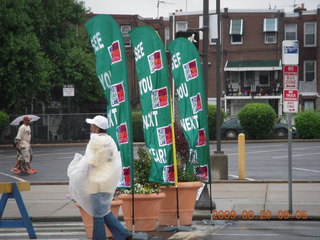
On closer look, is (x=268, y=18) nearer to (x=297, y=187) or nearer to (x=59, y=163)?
(x=59, y=163)

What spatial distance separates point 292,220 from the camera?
13.4 meters

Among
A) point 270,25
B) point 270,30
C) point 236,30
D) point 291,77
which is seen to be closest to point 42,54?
point 236,30

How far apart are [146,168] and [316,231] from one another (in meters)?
2.94

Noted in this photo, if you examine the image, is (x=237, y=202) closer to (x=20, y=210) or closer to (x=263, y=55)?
(x=20, y=210)

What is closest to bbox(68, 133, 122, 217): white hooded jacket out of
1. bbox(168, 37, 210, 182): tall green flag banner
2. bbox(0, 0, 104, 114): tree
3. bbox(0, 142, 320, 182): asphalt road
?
bbox(168, 37, 210, 182): tall green flag banner

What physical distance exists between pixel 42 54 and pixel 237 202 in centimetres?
3137

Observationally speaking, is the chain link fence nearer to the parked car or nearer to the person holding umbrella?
the parked car

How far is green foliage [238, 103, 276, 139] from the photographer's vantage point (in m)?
40.3

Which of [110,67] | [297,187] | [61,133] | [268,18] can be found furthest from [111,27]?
[268,18]

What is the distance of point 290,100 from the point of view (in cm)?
1351

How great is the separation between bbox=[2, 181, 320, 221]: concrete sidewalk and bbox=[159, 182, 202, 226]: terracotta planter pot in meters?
1.45
